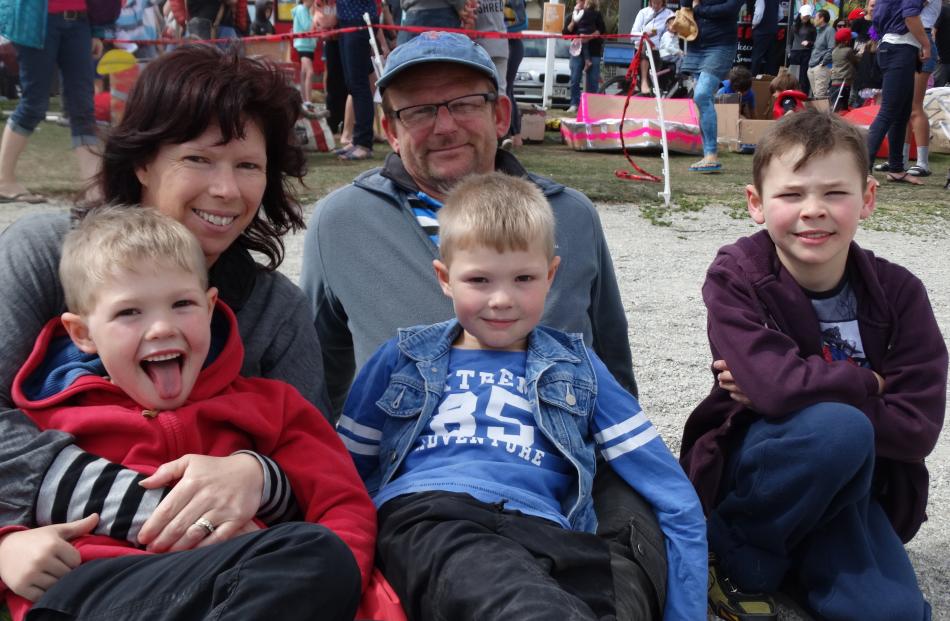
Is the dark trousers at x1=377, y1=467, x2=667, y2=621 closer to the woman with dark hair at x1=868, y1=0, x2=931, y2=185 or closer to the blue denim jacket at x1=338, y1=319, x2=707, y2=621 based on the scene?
the blue denim jacket at x1=338, y1=319, x2=707, y2=621

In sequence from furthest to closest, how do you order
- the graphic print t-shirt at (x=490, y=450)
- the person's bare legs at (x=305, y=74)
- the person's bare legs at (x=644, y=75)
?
the person's bare legs at (x=644, y=75), the person's bare legs at (x=305, y=74), the graphic print t-shirt at (x=490, y=450)

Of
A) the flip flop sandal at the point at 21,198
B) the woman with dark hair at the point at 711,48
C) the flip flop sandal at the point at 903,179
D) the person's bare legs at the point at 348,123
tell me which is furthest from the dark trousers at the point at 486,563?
the flip flop sandal at the point at 903,179

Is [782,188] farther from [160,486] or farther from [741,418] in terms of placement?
[160,486]

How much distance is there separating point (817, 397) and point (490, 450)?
0.85 meters

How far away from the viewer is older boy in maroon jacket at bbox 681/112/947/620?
7.39 feet

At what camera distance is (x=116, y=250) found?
180 cm

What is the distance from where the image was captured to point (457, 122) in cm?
264

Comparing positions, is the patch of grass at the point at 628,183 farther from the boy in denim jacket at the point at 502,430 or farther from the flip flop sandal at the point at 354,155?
the boy in denim jacket at the point at 502,430

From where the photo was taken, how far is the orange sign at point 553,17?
62.8 feet

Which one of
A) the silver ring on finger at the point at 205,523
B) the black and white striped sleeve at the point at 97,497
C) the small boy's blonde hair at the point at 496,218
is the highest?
the small boy's blonde hair at the point at 496,218

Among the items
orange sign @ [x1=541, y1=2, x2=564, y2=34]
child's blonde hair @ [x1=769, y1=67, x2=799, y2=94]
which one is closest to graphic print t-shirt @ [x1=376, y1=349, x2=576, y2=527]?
child's blonde hair @ [x1=769, y1=67, x2=799, y2=94]

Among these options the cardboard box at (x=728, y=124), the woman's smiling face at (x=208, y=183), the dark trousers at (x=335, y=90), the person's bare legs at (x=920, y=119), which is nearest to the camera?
the woman's smiling face at (x=208, y=183)

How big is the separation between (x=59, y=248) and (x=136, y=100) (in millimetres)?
384

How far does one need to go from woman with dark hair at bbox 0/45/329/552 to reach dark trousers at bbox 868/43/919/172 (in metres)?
7.51
